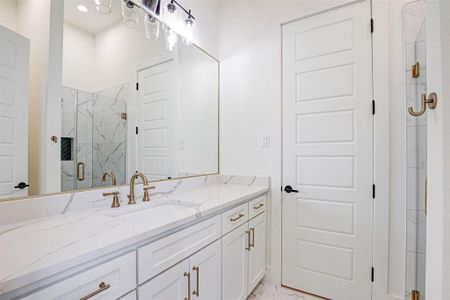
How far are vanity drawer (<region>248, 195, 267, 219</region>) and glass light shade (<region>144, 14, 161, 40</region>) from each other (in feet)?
4.95

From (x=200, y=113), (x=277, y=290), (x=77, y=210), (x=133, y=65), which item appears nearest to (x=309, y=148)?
(x=200, y=113)

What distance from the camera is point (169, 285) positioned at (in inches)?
39.4

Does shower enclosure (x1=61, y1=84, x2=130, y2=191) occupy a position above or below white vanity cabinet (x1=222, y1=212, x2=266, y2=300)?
above

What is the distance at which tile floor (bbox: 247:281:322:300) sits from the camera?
185 centimetres

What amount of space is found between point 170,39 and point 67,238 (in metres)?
1.65

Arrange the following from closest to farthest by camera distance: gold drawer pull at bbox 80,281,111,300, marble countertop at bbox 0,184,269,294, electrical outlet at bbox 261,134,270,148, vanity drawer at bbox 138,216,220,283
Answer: marble countertop at bbox 0,184,269,294 → gold drawer pull at bbox 80,281,111,300 → vanity drawer at bbox 138,216,220,283 → electrical outlet at bbox 261,134,270,148

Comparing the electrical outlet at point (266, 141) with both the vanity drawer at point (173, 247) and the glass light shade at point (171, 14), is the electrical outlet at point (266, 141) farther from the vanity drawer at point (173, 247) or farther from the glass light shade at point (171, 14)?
the glass light shade at point (171, 14)

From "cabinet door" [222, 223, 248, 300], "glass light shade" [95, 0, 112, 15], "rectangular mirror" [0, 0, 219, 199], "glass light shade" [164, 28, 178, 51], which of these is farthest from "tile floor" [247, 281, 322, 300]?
"glass light shade" [95, 0, 112, 15]

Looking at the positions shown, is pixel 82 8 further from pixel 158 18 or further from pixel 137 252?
pixel 137 252

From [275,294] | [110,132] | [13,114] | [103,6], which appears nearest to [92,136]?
[110,132]

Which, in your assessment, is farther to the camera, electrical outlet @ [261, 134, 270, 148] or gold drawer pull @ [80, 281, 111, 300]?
electrical outlet @ [261, 134, 270, 148]

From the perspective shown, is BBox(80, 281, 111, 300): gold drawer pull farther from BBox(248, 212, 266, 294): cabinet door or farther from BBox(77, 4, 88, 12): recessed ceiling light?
BBox(77, 4, 88, 12): recessed ceiling light

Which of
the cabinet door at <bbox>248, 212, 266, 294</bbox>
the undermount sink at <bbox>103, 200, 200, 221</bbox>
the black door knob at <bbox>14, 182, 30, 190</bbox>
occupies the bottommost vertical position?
the cabinet door at <bbox>248, 212, 266, 294</bbox>

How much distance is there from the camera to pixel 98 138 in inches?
53.9
